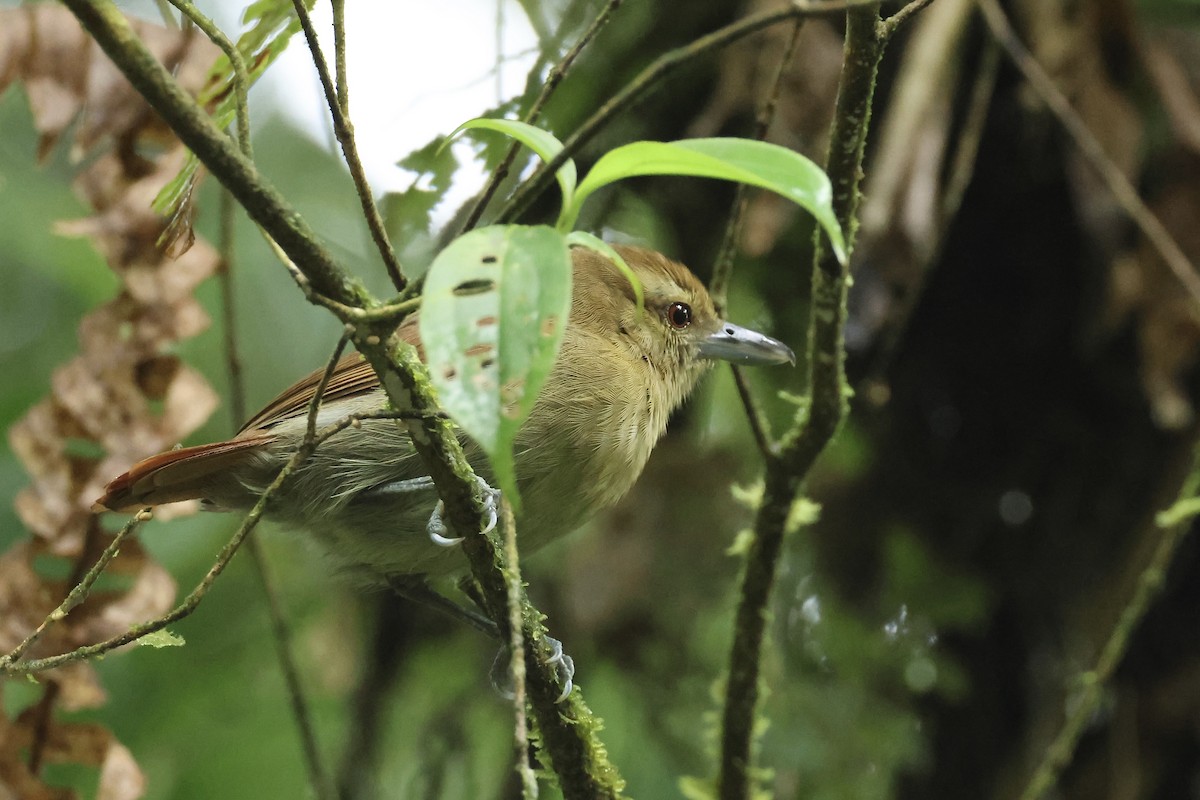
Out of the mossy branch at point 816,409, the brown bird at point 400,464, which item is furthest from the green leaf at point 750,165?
the brown bird at point 400,464

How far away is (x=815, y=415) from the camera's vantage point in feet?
7.75

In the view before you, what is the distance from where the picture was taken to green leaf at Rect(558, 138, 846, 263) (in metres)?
1.17

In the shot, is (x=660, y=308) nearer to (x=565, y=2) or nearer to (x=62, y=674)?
(x=565, y=2)

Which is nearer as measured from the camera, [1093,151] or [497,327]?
[497,327]

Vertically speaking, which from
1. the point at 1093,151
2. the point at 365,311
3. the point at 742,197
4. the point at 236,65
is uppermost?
the point at 236,65

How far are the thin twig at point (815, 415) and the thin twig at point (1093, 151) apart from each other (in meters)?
1.32

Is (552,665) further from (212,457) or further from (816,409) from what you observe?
(212,457)

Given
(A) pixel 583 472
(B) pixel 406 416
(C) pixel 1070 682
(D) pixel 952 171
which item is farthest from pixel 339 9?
(C) pixel 1070 682

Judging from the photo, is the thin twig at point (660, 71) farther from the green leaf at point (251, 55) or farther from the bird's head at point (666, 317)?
the bird's head at point (666, 317)

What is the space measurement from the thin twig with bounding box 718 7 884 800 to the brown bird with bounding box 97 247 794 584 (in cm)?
45

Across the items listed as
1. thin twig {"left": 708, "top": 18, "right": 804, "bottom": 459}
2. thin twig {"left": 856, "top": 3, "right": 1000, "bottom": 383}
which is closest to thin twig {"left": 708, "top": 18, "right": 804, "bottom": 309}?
thin twig {"left": 708, "top": 18, "right": 804, "bottom": 459}

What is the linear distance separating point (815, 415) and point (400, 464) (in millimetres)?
988

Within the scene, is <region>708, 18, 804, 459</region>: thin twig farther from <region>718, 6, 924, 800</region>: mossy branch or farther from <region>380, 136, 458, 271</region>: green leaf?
<region>380, 136, 458, 271</region>: green leaf

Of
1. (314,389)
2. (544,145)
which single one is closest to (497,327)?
(544,145)
